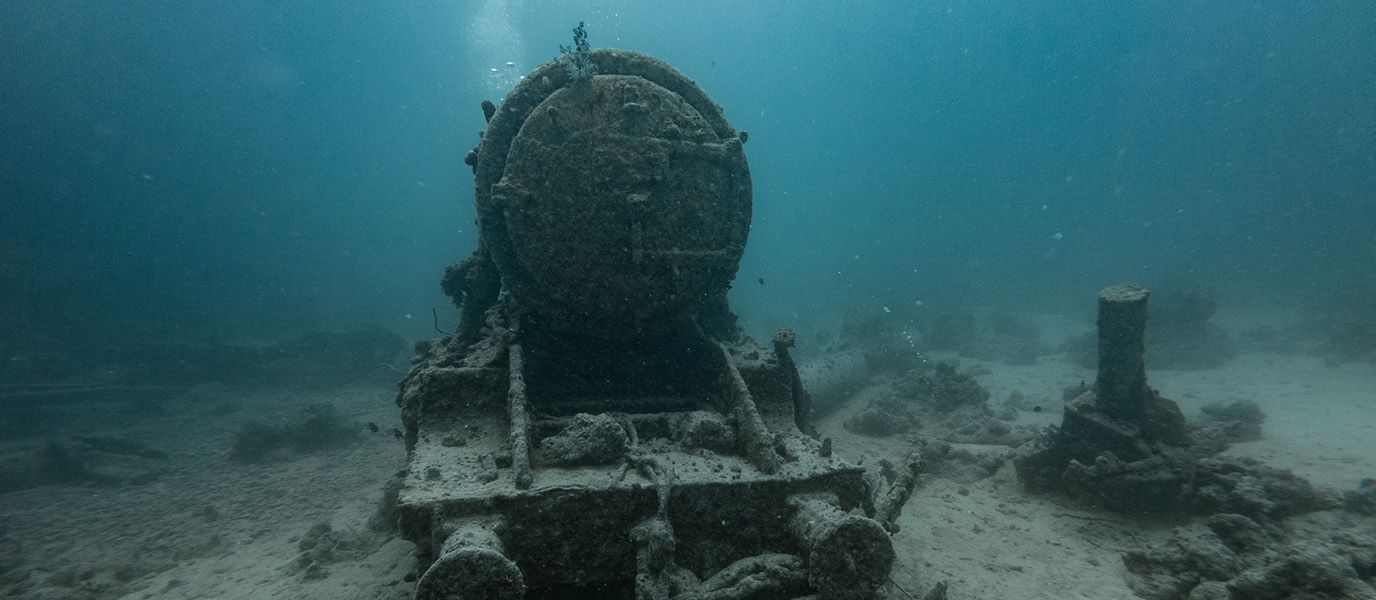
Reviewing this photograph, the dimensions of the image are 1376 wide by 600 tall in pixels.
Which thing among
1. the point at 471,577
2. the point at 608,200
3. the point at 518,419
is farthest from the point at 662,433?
the point at 471,577

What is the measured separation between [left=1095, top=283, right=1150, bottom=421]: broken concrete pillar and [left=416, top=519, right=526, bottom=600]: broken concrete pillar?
22.7ft

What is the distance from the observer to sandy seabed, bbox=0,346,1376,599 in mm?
4746

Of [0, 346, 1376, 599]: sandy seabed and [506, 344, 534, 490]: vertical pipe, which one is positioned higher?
[506, 344, 534, 490]: vertical pipe

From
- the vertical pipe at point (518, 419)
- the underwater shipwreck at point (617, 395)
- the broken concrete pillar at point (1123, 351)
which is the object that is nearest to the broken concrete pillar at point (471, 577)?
the underwater shipwreck at point (617, 395)

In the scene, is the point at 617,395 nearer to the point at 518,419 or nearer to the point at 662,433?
the point at 662,433

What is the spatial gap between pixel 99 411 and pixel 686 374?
1841cm

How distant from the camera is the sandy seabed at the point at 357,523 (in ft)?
15.6

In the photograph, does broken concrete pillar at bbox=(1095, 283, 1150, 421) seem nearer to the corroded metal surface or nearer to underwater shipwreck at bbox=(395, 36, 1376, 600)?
underwater shipwreck at bbox=(395, 36, 1376, 600)

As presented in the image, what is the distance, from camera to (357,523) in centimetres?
670

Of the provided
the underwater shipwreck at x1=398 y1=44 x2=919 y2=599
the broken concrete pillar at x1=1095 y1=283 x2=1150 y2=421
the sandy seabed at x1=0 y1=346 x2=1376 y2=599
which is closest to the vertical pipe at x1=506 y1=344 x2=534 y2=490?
the underwater shipwreck at x1=398 y1=44 x2=919 y2=599

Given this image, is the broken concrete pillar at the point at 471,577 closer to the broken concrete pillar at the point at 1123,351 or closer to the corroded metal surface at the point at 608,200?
the corroded metal surface at the point at 608,200

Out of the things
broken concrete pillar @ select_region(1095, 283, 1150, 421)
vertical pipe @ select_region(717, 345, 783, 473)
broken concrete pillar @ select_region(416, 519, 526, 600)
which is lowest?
broken concrete pillar @ select_region(416, 519, 526, 600)

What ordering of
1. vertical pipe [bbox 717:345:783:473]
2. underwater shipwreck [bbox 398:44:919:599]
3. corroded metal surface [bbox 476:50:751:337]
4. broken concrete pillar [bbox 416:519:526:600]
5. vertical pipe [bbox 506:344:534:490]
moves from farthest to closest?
corroded metal surface [bbox 476:50:751:337], vertical pipe [bbox 717:345:783:473], vertical pipe [bbox 506:344:534:490], underwater shipwreck [bbox 398:44:919:599], broken concrete pillar [bbox 416:519:526:600]

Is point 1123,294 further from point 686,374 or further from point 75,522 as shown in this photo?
point 75,522
